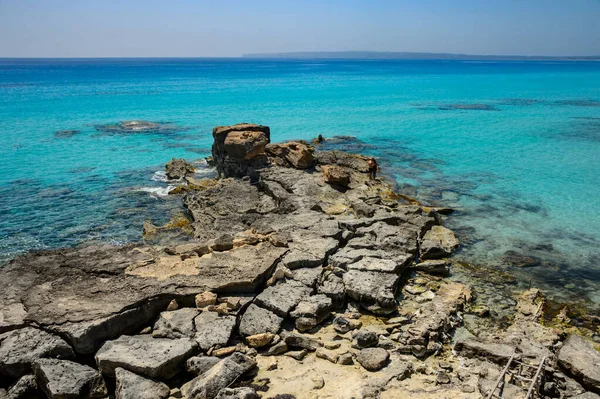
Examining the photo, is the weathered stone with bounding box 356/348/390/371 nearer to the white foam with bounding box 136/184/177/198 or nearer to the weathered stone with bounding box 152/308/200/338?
the weathered stone with bounding box 152/308/200/338

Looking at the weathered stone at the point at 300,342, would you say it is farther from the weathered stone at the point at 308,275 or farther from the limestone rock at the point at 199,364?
the weathered stone at the point at 308,275

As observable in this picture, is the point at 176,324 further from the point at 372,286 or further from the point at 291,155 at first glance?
the point at 291,155

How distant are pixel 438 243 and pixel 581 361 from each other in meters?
5.18

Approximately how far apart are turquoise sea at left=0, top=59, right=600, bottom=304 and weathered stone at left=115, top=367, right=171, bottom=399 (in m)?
7.78

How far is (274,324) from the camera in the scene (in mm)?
8406

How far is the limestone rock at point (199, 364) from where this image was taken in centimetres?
708

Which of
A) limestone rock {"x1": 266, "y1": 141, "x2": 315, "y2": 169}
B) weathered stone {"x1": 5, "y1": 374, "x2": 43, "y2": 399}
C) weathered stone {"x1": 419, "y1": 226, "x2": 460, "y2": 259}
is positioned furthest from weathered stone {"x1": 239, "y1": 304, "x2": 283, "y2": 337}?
limestone rock {"x1": 266, "y1": 141, "x2": 315, "y2": 169}

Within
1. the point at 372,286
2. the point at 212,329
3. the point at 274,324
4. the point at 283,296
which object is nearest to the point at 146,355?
the point at 212,329

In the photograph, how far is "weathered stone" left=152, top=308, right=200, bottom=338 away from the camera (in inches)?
311

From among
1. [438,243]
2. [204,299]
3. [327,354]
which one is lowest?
[327,354]

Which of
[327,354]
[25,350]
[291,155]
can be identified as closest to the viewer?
[25,350]

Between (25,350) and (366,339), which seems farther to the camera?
(366,339)

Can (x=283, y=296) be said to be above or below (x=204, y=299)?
below

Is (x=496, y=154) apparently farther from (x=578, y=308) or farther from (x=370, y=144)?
(x=578, y=308)
